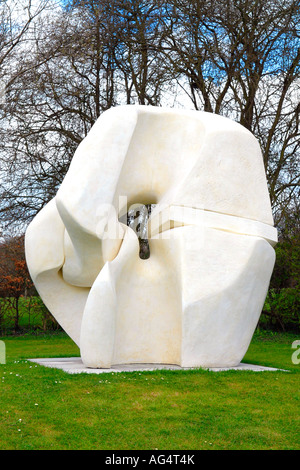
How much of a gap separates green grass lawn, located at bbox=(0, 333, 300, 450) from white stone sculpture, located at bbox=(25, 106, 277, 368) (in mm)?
967

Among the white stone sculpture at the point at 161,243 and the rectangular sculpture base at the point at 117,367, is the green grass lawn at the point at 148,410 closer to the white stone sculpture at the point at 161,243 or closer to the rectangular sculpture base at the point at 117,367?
the rectangular sculpture base at the point at 117,367

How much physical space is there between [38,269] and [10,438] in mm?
4497

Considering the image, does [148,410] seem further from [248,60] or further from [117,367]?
[248,60]

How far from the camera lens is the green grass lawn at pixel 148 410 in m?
6.45

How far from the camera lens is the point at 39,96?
18.1 metres

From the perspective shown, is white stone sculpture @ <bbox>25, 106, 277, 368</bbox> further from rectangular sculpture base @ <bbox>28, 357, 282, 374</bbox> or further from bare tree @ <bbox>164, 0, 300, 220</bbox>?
bare tree @ <bbox>164, 0, 300, 220</bbox>

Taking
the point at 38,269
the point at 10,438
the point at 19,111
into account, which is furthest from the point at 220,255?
the point at 19,111

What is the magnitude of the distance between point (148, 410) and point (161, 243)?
375 centimetres

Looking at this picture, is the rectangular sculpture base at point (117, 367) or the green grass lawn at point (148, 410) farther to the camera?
the rectangular sculpture base at point (117, 367)

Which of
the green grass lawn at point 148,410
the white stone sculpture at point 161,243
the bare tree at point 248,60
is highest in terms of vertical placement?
the bare tree at point 248,60

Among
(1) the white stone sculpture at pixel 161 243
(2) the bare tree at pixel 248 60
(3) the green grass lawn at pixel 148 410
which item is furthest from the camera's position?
(2) the bare tree at pixel 248 60

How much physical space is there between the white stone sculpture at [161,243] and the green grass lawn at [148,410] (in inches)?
38.1

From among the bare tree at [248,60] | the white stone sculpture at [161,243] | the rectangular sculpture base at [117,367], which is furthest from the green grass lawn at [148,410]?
the bare tree at [248,60]

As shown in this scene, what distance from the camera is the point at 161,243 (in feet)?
34.8
